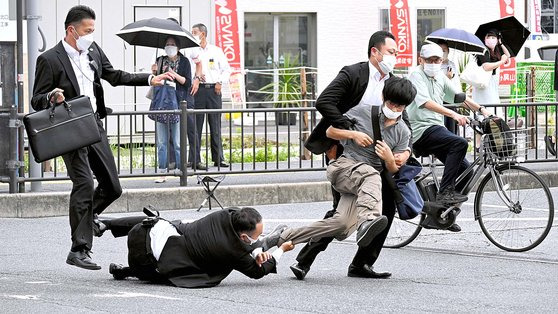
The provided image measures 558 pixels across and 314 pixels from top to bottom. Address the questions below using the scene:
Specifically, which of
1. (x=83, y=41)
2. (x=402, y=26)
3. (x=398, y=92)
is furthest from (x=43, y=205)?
(x=402, y=26)

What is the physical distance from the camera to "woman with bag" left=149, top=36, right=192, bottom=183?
14.7 metres

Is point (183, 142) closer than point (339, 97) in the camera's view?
No

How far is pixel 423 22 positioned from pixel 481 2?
1485mm

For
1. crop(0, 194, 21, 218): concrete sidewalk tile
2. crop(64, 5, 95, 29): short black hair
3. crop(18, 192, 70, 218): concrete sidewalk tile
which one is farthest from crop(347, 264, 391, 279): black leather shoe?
crop(0, 194, 21, 218): concrete sidewalk tile

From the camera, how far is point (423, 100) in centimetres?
1097

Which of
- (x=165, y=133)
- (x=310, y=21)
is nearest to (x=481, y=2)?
(x=310, y=21)

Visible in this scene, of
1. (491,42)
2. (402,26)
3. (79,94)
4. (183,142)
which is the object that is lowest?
(183,142)

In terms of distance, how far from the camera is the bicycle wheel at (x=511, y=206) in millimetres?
10516

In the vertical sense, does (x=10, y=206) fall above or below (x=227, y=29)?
below

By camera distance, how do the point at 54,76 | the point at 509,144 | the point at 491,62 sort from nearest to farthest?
the point at 54,76, the point at 509,144, the point at 491,62

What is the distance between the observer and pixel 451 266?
9961 mm

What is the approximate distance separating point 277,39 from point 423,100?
18.4 metres

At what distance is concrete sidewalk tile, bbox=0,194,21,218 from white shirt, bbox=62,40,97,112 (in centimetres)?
425

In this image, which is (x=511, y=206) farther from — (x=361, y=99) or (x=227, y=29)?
(x=227, y=29)
